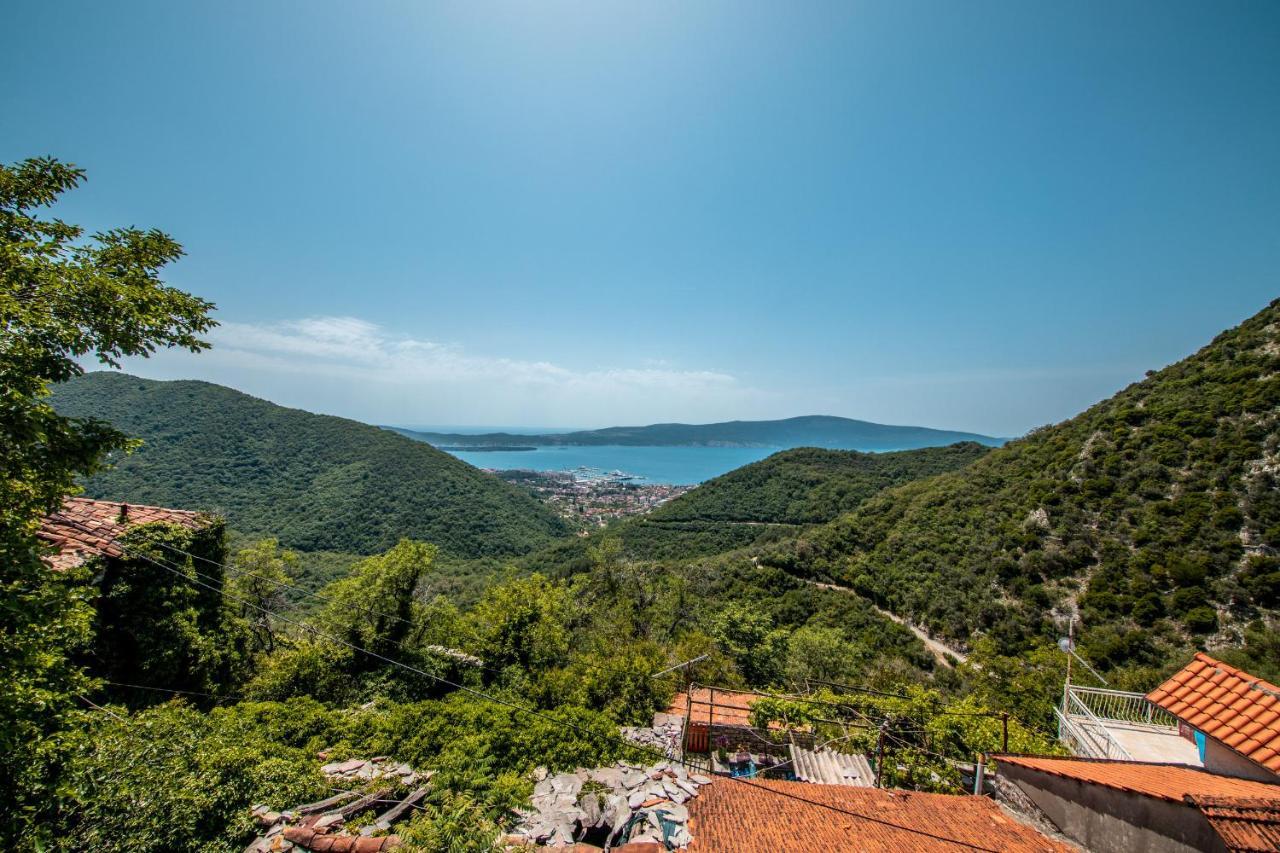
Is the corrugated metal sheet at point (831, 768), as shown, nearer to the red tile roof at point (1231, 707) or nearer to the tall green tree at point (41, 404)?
the red tile roof at point (1231, 707)

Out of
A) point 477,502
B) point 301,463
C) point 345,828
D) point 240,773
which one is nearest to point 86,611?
point 240,773

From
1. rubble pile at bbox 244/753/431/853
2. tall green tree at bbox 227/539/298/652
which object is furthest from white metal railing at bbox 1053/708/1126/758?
tall green tree at bbox 227/539/298/652

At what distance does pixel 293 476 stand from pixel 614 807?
8833cm

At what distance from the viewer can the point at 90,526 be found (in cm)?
899

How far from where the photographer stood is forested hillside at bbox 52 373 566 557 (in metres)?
61.3

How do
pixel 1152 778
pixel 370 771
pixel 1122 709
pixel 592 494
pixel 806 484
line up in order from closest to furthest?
pixel 1152 778 → pixel 370 771 → pixel 1122 709 → pixel 806 484 → pixel 592 494

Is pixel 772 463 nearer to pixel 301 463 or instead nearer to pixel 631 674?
pixel 631 674

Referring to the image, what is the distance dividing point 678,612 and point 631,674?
15.5 m

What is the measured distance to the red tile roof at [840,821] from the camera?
5.45 meters

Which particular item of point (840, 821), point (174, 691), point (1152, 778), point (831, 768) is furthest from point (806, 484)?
point (174, 691)

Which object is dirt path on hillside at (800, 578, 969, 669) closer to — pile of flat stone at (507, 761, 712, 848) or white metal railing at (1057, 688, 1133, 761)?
white metal railing at (1057, 688, 1133, 761)

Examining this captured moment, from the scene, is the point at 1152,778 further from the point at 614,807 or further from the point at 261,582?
the point at 261,582

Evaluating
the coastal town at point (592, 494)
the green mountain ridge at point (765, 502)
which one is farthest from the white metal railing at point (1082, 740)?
the coastal town at point (592, 494)

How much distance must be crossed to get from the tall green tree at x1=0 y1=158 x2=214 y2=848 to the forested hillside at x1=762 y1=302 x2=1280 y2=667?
1183 inches
